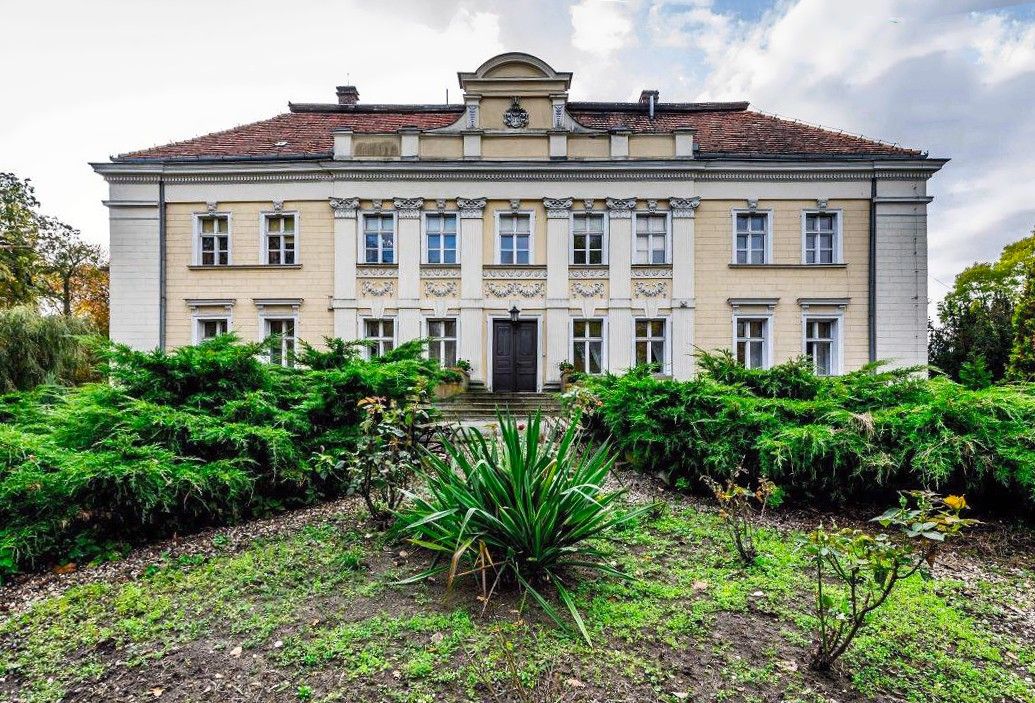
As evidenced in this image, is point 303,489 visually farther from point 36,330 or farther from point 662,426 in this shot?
point 36,330

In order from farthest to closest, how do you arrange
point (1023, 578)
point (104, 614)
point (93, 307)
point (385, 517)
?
point (93, 307)
point (385, 517)
point (1023, 578)
point (104, 614)

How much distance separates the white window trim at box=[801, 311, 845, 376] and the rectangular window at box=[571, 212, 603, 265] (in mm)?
6139

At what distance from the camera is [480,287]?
45.4 feet

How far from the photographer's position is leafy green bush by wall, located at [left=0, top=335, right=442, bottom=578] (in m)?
3.27

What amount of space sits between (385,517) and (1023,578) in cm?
449

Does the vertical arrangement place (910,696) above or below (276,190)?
below

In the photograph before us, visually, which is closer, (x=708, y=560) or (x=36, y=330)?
(x=708, y=560)

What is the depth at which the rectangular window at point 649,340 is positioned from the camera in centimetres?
1380

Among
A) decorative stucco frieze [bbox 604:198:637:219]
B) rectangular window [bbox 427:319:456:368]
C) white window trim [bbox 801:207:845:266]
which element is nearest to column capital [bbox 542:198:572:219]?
decorative stucco frieze [bbox 604:198:637:219]

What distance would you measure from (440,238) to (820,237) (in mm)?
11215

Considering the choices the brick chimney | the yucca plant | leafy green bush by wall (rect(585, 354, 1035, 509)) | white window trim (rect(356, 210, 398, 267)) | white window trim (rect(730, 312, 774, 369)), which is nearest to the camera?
the yucca plant

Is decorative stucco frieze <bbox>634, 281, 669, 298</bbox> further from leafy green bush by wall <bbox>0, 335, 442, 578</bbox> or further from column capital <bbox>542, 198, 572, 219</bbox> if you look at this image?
leafy green bush by wall <bbox>0, 335, 442, 578</bbox>

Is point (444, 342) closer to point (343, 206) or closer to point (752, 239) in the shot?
Answer: point (343, 206)

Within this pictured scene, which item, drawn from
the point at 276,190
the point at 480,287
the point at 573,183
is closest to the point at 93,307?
the point at 276,190
